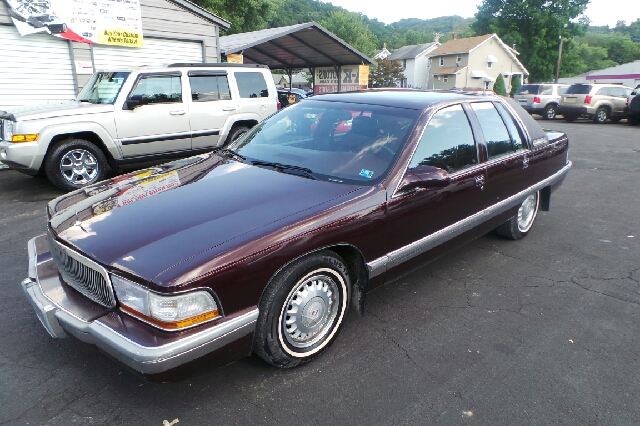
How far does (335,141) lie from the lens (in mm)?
3502

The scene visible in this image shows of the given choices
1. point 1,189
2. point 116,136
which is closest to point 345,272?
point 116,136

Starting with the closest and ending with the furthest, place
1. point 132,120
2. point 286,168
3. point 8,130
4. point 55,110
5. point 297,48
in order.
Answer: point 286,168 < point 8,130 < point 55,110 < point 132,120 < point 297,48

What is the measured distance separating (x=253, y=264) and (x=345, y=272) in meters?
0.76

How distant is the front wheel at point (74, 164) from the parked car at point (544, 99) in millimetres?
20746

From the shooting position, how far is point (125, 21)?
1051 cm

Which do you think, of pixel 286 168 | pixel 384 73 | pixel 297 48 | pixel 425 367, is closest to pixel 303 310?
pixel 425 367

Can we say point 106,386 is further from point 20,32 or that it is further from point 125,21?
point 125,21

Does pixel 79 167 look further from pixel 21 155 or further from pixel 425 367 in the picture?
pixel 425 367

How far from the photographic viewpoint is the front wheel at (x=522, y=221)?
485cm

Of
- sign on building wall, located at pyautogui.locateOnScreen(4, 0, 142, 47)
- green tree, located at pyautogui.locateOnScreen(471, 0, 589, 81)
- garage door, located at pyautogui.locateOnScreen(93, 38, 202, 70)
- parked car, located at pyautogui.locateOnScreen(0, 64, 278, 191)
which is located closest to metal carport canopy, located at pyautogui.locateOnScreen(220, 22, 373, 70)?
garage door, located at pyautogui.locateOnScreen(93, 38, 202, 70)

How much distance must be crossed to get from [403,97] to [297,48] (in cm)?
1404

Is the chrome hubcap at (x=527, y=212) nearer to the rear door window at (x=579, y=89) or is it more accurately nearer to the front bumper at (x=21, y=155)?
the front bumper at (x=21, y=155)

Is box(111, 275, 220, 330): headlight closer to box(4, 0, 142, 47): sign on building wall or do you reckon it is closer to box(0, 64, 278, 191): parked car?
box(0, 64, 278, 191): parked car

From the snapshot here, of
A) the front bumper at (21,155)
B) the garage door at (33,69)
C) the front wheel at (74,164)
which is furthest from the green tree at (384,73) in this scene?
the front bumper at (21,155)
